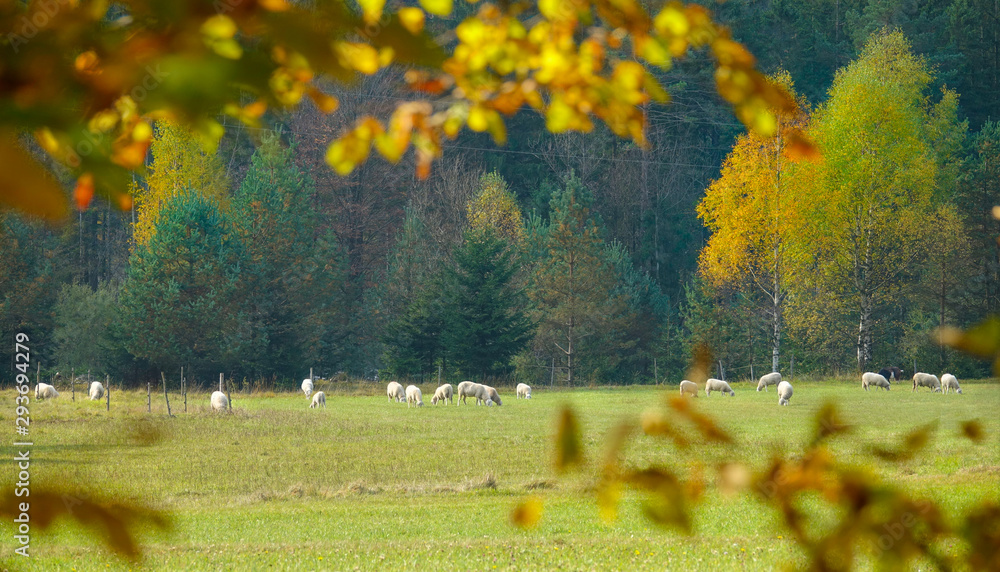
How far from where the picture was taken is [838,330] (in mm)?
38938

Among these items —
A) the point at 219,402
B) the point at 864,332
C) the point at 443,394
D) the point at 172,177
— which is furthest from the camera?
the point at 172,177

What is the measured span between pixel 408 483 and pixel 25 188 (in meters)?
12.6

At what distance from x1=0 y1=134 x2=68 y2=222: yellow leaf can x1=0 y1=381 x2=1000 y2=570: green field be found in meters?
0.32

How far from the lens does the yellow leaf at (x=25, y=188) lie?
2.00 ft

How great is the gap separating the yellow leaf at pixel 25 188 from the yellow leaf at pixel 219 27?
0.17 meters

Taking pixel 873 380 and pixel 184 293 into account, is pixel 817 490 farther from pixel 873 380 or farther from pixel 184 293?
pixel 184 293

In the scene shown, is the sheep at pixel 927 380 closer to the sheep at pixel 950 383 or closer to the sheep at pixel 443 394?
the sheep at pixel 950 383

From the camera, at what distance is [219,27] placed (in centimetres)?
76

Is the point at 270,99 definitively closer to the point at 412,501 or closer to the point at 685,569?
the point at 685,569

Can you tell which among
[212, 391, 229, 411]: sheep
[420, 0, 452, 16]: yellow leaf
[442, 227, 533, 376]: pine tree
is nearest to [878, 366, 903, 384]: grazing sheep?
[442, 227, 533, 376]: pine tree

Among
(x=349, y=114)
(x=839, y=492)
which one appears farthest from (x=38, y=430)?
(x=349, y=114)

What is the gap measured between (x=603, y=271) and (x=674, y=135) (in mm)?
14701

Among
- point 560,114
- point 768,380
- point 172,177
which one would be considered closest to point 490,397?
point 768,380

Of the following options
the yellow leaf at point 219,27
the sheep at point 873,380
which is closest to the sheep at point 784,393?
the sheep at point 873,380
